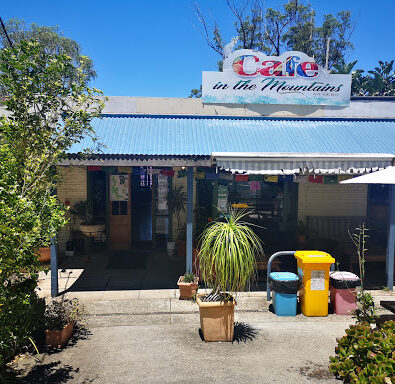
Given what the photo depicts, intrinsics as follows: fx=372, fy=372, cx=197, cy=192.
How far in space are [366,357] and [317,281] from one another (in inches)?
125

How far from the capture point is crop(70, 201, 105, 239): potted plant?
11.7 metres

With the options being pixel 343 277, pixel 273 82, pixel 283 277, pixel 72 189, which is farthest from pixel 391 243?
pixel 72 189

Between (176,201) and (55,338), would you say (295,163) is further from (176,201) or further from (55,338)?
(55,338)

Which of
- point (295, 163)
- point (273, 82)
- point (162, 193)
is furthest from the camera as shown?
point (162, 193)

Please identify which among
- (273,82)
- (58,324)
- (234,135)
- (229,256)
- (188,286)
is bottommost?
(58,324)

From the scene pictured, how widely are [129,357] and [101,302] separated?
A: 8.48ft

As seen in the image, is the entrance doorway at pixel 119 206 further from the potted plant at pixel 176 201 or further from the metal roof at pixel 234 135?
the metal roof at pixel 234 135

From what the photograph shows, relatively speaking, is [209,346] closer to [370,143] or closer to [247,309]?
[247,309]

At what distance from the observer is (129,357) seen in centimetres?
568

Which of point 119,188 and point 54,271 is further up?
point 119,188

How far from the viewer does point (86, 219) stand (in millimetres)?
11836

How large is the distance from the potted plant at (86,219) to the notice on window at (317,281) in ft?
23.2

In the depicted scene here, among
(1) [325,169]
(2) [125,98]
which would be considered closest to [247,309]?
(1) [325,169]

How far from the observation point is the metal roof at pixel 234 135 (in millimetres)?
9023
